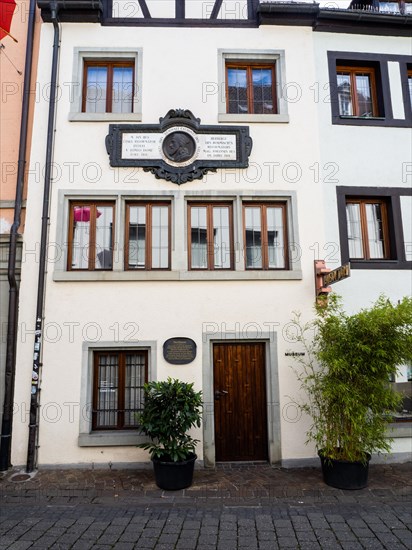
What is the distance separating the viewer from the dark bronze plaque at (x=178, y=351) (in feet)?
24.3

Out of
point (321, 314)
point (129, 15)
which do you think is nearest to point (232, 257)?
point (321, 314)

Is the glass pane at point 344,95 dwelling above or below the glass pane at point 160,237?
above

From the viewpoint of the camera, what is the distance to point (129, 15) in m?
8.55

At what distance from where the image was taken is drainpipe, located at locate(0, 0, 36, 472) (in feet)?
23.1

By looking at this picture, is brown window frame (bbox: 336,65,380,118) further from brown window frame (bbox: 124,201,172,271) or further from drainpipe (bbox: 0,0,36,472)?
drainpipe (bbox: 0,0,36,472)

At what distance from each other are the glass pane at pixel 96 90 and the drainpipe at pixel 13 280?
113cm

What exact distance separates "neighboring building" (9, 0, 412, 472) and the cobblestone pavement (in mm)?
673

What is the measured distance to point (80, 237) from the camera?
313 inches

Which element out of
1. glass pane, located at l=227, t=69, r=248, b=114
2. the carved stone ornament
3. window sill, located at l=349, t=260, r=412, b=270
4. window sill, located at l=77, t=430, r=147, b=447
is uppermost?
glass pane, located at l=227, t=69, r=248, b=114

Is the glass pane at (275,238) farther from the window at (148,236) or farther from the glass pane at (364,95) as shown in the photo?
the glass pane at (364,95)

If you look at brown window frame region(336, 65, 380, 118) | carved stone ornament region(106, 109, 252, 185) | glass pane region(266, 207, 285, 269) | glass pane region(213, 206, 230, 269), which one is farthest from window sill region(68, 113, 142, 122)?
brown window frame region(336, 65, 380, 118)

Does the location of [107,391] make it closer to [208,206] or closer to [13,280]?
[13,280]

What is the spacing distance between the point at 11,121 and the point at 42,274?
11.0 feet

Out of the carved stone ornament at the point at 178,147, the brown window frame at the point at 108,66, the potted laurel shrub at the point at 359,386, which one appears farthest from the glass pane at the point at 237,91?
the potted laurel shrub at the point at 359,386
